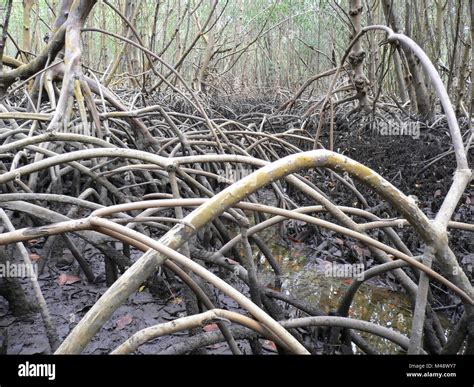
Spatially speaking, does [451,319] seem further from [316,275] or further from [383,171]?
[383,171]

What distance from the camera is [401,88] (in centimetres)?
512

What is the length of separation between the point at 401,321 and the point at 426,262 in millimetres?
793

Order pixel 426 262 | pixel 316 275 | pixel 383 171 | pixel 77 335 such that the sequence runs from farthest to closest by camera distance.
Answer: pixel 383 171
pixel 316 275
pixel 426 262
pixel 77 335

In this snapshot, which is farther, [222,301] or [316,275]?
[316,275]

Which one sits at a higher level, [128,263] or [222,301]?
[128,263]

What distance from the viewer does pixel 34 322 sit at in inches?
51.3

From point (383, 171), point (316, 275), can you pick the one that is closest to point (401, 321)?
point (316, 275)
